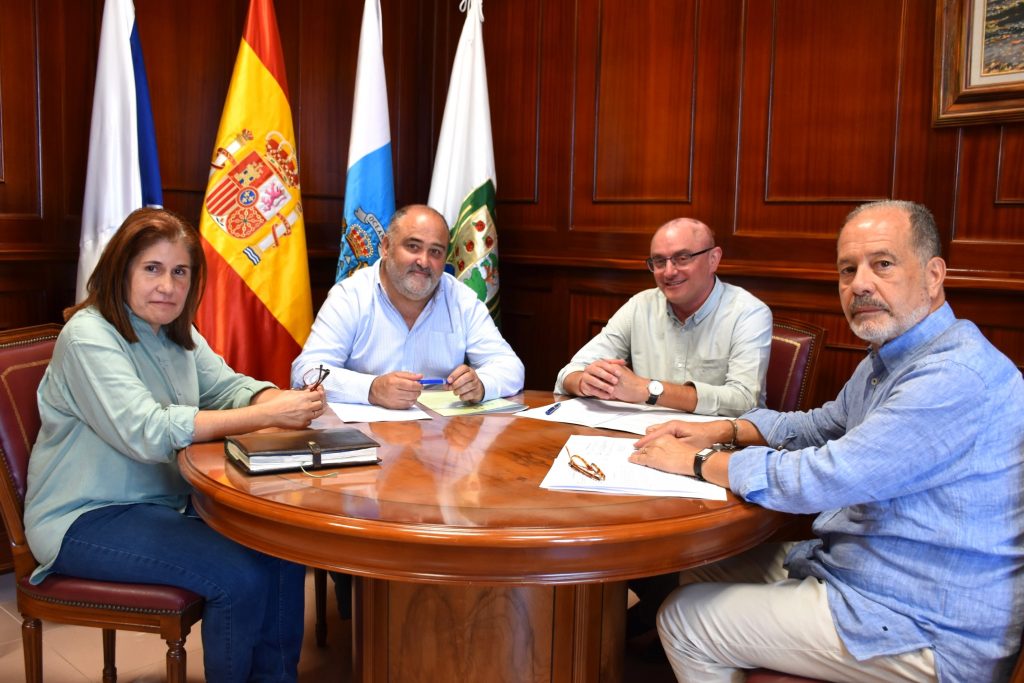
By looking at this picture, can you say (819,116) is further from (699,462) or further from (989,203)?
(699,462)

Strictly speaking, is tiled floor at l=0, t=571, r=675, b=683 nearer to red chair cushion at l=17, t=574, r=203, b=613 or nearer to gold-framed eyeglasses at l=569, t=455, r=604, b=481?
red chair cushion at l=17, t=574, r=203, b=613

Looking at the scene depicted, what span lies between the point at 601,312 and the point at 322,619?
1742 mm

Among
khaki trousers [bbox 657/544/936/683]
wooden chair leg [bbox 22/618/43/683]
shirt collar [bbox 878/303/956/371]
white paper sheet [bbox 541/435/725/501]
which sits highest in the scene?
shirt collar [bbox 878/303/956/371]

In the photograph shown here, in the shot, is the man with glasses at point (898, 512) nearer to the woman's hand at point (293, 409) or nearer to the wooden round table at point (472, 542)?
the wooden round table at point (472, 542)

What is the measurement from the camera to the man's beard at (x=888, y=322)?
1.48 meters

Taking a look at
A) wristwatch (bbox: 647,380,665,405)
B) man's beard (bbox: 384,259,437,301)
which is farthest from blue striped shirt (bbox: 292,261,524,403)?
wristwatch (bbox: 647,380,665,405)

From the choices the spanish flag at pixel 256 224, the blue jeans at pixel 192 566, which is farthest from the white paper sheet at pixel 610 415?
the spanish flag at pixel 256 224

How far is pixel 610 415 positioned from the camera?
2068 millimetres

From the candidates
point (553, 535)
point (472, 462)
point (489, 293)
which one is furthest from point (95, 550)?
point (489, 293)

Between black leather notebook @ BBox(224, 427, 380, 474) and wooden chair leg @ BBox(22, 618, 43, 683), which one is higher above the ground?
black leather notebook @ BBox(224, 427, 380, 474)

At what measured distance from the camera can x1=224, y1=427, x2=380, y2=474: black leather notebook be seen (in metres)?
1.50

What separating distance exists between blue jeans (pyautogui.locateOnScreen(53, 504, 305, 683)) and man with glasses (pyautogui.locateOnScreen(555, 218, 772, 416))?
97 centimetres

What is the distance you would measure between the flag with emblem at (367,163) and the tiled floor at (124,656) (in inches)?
59.1

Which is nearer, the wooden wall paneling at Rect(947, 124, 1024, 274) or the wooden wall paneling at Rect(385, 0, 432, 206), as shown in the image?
the wooden wall paneling at Rect(947, 124, 1024, 274)
